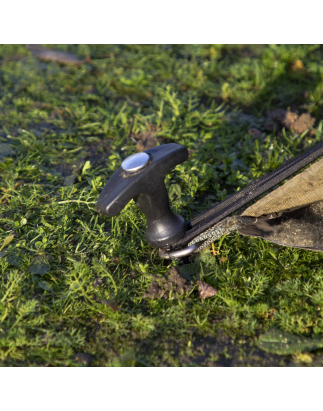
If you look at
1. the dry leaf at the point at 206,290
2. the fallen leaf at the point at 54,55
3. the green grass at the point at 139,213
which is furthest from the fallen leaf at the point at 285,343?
the fallen leaf at the point at 54,55

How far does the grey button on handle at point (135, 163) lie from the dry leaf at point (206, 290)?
82 centimetres

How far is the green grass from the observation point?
2326 millimetres

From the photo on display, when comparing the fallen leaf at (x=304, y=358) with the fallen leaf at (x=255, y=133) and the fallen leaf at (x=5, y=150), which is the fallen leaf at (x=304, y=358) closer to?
the fallen leaf at (x=255, y=133)

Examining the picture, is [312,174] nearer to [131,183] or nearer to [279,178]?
[279,178]

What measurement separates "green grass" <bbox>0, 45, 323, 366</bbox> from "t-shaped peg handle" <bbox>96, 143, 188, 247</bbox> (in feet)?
0.98

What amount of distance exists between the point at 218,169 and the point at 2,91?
8.29 ft

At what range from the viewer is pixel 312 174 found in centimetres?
244

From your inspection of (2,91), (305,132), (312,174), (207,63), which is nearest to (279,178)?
(312,174)

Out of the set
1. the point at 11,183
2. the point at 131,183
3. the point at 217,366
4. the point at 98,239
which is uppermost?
the point at 131,183

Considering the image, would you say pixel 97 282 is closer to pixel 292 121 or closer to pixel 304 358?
pixel 304 358

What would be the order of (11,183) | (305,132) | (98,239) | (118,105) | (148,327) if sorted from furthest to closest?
(118,105), (305,132), (11,183), (98,239), (148,327)

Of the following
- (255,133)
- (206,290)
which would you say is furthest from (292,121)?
(206,290)

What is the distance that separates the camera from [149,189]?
228 cm

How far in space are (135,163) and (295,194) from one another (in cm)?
98
